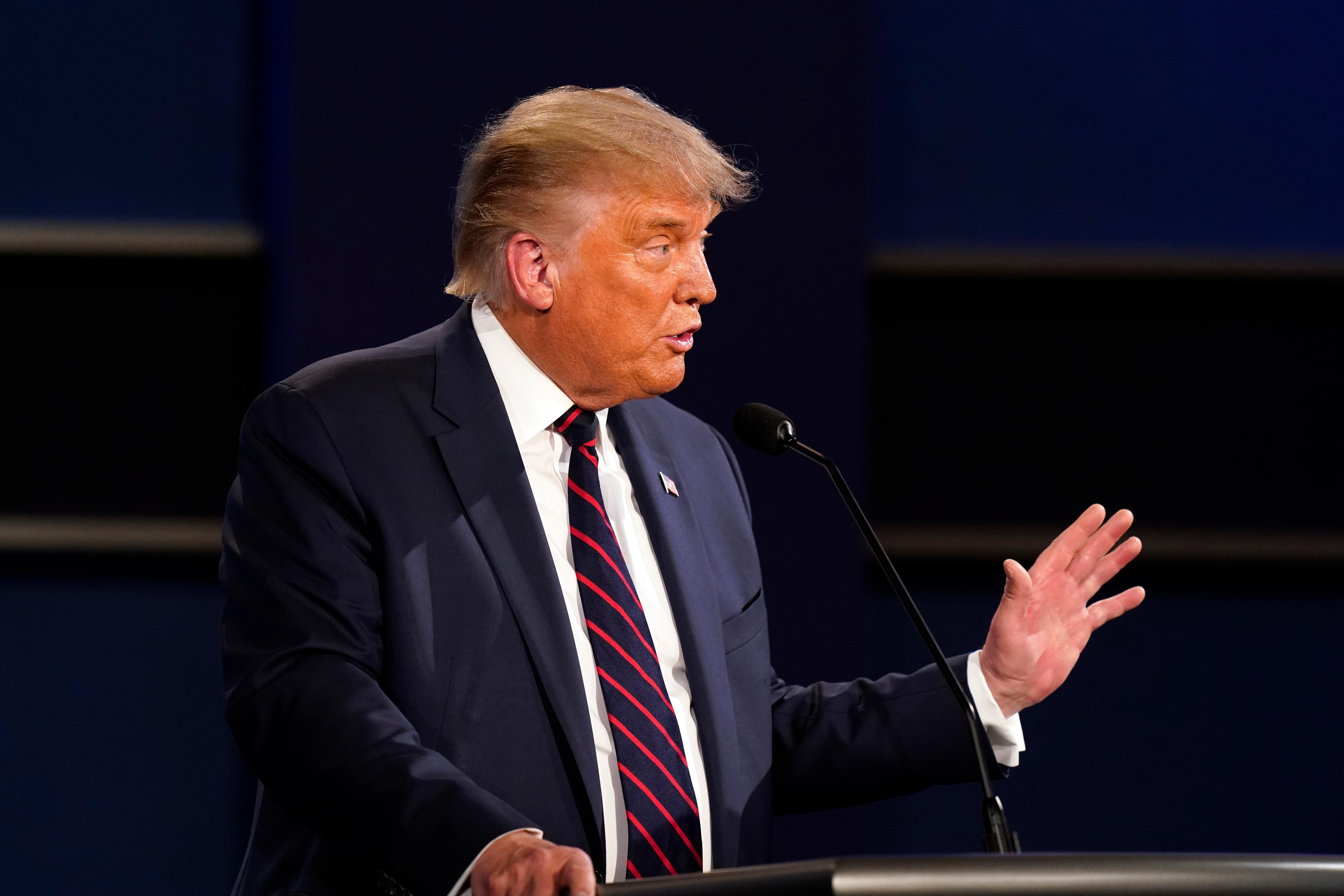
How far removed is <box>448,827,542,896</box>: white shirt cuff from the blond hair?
2.37 feet

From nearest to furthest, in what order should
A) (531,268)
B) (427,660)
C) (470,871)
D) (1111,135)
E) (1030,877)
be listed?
(1030,877), (470,871), (427,660), (531,268), (1111,135)

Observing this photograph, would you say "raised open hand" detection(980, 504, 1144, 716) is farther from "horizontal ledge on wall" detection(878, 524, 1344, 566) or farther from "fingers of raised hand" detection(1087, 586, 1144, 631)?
"horizontal ledge on wall" detection(878, 524, 1344, 566)

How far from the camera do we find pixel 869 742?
169 cm

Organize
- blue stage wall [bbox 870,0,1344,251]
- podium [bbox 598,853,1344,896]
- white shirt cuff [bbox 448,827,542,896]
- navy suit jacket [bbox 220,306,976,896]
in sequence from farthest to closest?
blue stage wall [bbox 870,0,1344,251]
navy suit jacket [bbox 220,306,976,896]
white shirt cuff [bbox 448,827,542,896]
podium [bbox 598,853,1344,896]

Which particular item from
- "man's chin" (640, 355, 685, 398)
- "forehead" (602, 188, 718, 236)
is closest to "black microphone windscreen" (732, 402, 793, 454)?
"man's chin" (640, 355, 685, 398)

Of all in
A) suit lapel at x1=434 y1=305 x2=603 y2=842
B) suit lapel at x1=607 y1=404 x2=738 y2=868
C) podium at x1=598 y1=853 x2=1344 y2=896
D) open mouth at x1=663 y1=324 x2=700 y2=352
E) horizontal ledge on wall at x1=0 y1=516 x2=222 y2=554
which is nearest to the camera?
podium at x1=598 y1=853 x2=1344 y2=896

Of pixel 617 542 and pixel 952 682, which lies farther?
pixel 617 542

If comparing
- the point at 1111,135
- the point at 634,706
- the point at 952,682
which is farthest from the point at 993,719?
the point at 1111,135

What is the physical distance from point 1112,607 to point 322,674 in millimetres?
853

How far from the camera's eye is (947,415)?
2.76 m

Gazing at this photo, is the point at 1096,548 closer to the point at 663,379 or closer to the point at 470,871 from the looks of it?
the point at 663,379

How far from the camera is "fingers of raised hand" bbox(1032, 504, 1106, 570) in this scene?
4.99 ft

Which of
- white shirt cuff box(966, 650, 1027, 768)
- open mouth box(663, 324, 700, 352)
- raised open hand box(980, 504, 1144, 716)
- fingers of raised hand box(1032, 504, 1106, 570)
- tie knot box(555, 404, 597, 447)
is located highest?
open mouth box(663, 324, 700, 352)

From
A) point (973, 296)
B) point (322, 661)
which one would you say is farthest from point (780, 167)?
point (322, 661)
